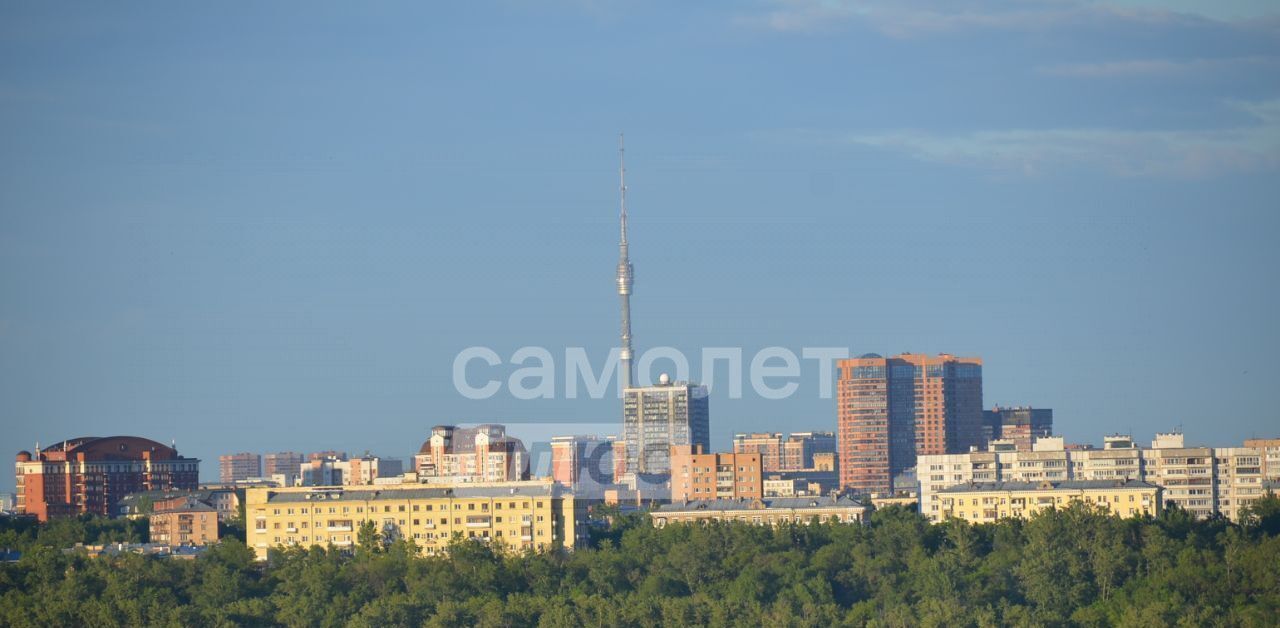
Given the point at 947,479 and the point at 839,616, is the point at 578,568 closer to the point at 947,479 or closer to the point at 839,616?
the point at 839,616

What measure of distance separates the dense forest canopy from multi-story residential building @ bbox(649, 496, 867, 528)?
8630mm

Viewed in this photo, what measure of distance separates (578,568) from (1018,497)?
61.6ft

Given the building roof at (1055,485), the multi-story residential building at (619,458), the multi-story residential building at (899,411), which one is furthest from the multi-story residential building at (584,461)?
the building roof at (1055,485)

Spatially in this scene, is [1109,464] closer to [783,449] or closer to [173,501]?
[173,501]

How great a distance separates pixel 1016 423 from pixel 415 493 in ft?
195

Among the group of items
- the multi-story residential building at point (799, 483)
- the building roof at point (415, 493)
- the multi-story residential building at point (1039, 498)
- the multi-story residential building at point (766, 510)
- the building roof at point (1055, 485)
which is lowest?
the multi-story residential building at point (799, 483)

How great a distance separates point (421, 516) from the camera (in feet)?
221

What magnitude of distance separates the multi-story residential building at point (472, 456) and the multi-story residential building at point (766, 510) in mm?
6826

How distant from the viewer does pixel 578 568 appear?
61.8m

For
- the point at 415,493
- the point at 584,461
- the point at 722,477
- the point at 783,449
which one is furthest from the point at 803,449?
the point at 415,493

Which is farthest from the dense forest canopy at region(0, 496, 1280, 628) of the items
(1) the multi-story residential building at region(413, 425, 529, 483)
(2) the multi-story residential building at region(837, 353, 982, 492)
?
(2) the multi-story residential building at region(837, 353, 982, 492)

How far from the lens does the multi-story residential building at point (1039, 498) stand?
72.8m

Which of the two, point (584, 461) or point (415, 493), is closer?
point (415, 493)

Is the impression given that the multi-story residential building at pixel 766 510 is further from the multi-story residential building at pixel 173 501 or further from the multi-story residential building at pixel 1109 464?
the multi-story residential building at pixel 173 501
